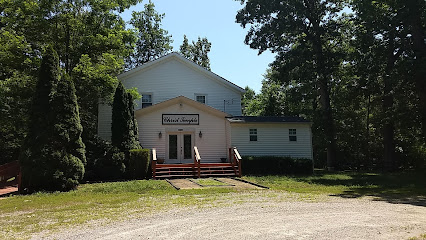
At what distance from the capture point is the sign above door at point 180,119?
1839cm

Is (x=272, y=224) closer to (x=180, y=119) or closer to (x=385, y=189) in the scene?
(x=385, y=189)

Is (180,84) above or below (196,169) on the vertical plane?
above

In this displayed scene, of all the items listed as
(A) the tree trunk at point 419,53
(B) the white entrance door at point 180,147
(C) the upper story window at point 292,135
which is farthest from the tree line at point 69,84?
(A) the tree trunk at point 419,53

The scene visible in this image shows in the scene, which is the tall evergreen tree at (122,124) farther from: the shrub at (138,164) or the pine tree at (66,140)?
the pine tree at (66,140)

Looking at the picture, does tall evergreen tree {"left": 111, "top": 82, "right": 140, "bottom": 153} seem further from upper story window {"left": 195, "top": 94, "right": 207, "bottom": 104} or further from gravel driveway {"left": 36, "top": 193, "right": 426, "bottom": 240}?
gravel driveway {"left": 36, "top": 193, "right": 426, "bottom": 240}

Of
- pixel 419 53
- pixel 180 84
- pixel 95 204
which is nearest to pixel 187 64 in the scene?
pixel 180 84

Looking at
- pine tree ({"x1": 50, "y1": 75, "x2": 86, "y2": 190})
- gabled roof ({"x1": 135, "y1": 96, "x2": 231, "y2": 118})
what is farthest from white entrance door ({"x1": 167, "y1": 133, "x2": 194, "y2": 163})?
pine tree ({"x1": 50, "y1": 75, "x2": 86, "y2": 190})

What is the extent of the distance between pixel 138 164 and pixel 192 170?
9.52 feet

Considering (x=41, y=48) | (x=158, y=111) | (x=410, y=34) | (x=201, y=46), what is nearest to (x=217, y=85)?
(x=158, y=111)

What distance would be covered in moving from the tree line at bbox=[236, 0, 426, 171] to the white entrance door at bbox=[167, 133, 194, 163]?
10.6m

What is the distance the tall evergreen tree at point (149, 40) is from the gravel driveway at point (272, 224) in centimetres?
3205

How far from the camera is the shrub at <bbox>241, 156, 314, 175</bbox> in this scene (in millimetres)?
17188

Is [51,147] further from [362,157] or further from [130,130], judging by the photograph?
[362,157]

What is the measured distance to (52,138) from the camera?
11.7 m
